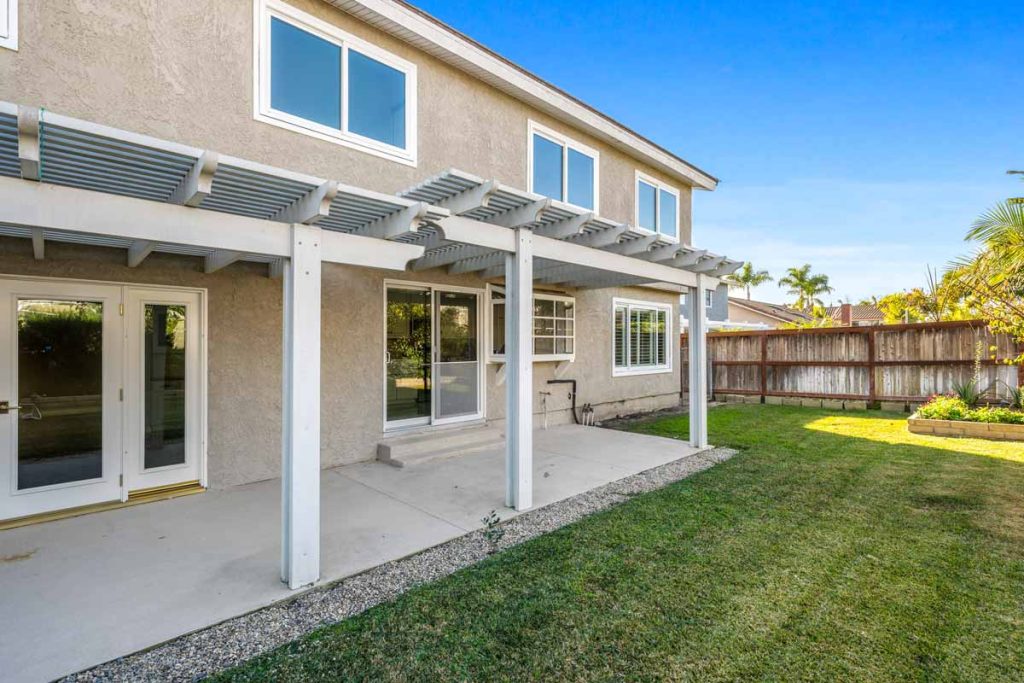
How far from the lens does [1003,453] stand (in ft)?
26.2

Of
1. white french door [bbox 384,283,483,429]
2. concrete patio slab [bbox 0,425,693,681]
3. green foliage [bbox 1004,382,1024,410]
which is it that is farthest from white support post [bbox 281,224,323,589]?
green foliage [bbox 1004,382,1024,410]

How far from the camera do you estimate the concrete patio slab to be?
321 centimetres

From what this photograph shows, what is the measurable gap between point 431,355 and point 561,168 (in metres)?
4.78

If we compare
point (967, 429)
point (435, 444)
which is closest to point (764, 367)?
point (967, 429)

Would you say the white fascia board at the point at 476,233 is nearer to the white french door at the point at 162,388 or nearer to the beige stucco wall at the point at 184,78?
the beige stucco wall at the point at 184,78

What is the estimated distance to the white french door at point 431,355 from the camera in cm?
781

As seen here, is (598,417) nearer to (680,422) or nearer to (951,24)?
(680,422)

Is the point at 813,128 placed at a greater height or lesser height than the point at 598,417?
greater

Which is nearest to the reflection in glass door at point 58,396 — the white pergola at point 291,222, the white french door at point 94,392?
the white french door at point 94,392

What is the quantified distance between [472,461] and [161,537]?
4002mm

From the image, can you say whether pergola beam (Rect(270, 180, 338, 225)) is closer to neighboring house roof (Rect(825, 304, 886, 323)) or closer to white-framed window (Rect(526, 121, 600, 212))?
white-framed window (Rect(526, 121, 600, 212))

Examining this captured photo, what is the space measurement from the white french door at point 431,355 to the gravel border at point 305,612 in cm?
328

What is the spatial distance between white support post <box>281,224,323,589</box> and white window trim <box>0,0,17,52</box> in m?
3.51

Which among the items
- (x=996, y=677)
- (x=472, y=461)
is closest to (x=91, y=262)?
(x=472, y=461)
